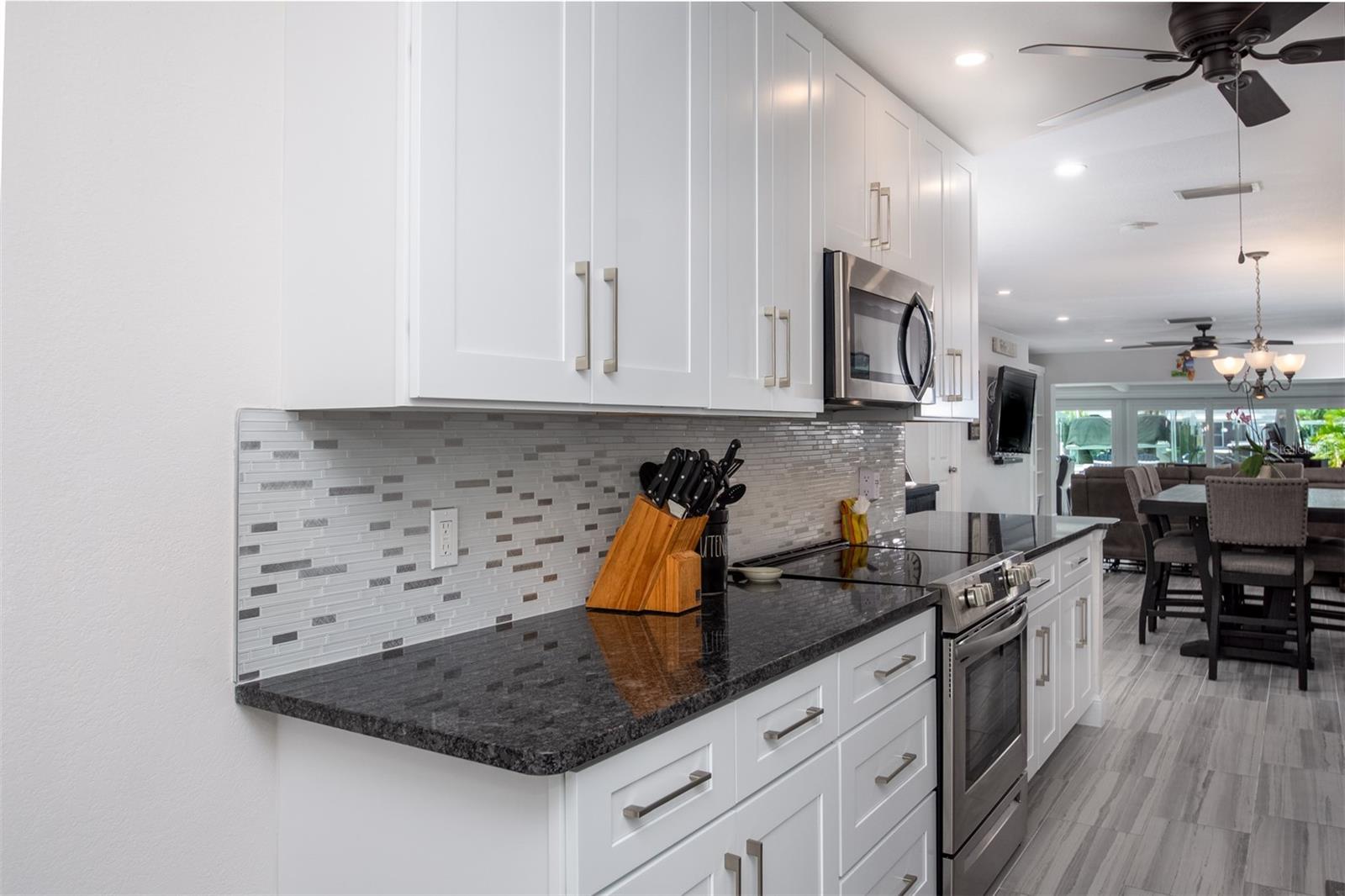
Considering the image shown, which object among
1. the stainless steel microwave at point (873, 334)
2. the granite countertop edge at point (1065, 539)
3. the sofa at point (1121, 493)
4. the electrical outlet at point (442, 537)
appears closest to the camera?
the electrical outlet at point (442, 537)

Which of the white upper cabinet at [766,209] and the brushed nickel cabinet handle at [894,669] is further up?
the white upper cabinet at [766,209]

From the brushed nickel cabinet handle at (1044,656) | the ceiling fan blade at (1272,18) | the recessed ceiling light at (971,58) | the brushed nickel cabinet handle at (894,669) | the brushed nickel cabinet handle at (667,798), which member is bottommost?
the brushed nickel cabinet handle at (1044,656)

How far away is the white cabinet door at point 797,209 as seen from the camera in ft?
7.27

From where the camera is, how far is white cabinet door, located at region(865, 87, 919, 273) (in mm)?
2756

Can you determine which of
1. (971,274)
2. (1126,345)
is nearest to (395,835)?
(971,274)

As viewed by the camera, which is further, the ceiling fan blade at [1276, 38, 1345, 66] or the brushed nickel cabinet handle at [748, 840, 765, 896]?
the ceiling fan blade at [1276, 38, 1345, 66]

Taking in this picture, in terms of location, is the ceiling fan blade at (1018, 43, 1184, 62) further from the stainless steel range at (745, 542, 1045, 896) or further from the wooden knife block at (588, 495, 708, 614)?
the wooden knife block at (588, 495, 708, 614)

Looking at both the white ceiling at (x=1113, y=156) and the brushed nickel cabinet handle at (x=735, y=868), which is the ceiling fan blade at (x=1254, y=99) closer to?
the white ceiling at (x=1113, y=156)

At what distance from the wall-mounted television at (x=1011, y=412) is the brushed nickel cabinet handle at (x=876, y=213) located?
8.02m

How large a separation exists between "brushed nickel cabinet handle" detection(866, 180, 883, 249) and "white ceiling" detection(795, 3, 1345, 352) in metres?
0.37

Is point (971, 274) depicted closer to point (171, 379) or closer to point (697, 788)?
point (697, 788)

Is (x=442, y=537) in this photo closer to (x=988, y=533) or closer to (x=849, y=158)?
(x=849, y=158)

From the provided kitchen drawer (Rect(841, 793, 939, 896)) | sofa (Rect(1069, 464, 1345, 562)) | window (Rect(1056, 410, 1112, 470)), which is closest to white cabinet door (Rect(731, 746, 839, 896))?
kitchen drawer (Rect(841, 793, 939, 896))

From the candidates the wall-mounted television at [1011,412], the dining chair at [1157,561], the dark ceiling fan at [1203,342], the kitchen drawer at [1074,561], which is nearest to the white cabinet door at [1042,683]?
the kitchen drawer at [1074,561]
